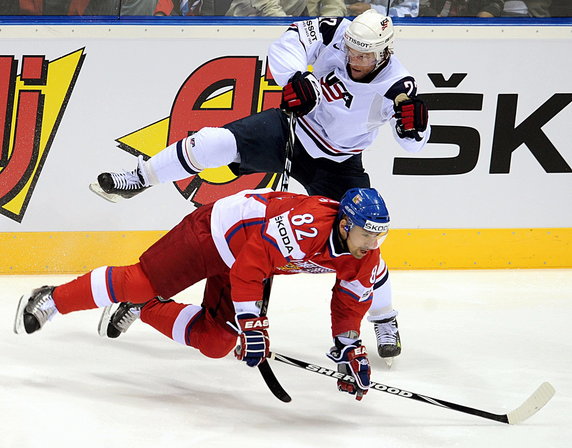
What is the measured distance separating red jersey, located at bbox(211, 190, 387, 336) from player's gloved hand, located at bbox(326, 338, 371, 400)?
0.08 metres

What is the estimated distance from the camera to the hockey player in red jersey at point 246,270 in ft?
9.00

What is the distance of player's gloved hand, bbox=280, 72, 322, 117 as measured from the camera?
3090mm

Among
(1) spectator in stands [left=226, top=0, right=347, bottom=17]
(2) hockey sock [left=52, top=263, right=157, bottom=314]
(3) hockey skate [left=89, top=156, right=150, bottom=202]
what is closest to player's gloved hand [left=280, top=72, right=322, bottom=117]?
(3) hockey skate [left=89, top=156, right=150, bottom=202]

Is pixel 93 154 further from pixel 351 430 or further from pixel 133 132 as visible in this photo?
pixel 351 430

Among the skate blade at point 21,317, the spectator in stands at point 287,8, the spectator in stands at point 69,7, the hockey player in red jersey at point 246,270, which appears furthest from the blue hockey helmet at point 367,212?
the spectator in stands at point 69,7

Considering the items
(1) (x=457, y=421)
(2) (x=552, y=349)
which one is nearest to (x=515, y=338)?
(2) (x=552, y=349)

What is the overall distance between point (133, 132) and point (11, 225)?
2.68 feet

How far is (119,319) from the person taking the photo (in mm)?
3498

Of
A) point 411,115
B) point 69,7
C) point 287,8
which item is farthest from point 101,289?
A: point 287,8

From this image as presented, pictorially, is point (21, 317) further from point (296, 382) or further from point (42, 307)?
point (296, 382)

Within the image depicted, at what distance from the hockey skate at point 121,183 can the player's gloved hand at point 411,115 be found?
1.00 metres

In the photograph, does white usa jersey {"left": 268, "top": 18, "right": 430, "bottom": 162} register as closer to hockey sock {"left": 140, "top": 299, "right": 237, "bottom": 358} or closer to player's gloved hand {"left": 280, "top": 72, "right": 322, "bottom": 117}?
player's gloved hand {"left": 280, "top": 72, "right": 322, "bottom": 117}

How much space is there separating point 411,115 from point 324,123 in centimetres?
46

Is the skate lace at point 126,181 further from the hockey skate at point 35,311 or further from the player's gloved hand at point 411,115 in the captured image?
the player's gloved hand at point 411,115
